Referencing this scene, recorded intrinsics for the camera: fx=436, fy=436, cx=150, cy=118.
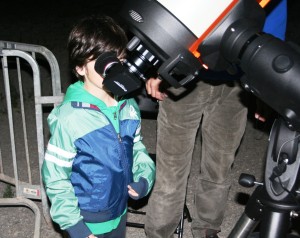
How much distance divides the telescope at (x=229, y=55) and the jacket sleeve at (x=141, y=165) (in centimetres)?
94

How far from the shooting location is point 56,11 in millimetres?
11586

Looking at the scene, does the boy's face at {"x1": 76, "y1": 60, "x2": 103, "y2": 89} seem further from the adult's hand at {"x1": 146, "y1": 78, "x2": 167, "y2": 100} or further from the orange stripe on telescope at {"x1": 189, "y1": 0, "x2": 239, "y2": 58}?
the orange stripe on telescope at {"x1": 189, "y1": 0, "x2": 239, "y2": 58}

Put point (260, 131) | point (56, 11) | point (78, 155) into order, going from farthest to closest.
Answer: point (56, 11) → point (260, 131) → point (78, 155)

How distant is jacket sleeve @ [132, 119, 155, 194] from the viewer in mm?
2264

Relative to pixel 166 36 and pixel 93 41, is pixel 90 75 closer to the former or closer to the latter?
pixel 93 41

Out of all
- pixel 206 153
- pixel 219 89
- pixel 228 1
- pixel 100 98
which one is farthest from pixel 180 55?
pixel 206 153

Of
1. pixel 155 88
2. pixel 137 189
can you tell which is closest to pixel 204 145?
pixel 155 88

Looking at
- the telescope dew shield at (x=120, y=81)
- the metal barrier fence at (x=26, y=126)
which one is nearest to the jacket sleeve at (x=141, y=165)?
the metal barrier fence at (x=26, y=126)

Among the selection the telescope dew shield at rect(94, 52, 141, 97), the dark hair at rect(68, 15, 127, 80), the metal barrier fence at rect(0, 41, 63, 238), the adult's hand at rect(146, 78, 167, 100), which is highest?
the telescope dew shield at rect(94, 52, 141, 97)

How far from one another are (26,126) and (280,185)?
4.07 m

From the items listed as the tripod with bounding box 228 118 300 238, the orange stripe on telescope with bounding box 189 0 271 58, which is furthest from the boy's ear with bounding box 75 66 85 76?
the tripod with bounding box 228 118 300 238

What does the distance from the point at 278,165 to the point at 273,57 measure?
33cm

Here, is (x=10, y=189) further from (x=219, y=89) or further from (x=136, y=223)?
(x=219, y=89)

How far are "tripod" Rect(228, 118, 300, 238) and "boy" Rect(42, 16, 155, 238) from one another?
82 cm
